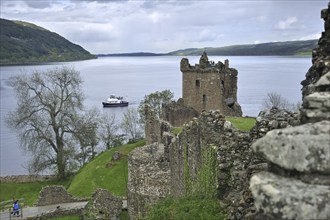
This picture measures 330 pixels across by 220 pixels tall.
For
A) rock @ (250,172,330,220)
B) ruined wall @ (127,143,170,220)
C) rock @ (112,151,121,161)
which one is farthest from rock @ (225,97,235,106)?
rock @ (250,172,330,220)

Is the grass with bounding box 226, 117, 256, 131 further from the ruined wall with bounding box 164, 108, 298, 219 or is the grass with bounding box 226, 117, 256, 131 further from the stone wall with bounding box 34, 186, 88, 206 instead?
the stone wall with bounding box 34, 186, 88, 206

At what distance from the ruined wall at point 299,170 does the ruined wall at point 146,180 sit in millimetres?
16741

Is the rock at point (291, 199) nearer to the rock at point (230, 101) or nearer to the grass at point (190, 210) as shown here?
the grass at point (190, 210)

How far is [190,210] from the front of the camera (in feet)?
38.2

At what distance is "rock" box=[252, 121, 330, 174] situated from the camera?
4.51m

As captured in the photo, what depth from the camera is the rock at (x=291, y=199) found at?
171 inches

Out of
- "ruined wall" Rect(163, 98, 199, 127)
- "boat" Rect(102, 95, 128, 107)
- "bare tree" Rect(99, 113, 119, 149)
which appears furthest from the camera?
"boat" Rect(102, 95, 128, 107)

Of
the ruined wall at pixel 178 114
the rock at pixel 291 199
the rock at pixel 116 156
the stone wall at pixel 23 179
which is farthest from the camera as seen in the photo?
the stone wall at pixel 23 179

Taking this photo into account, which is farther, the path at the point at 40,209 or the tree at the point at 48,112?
the tree at the point at 48,112

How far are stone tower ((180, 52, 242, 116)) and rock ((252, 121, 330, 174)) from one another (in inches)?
1543

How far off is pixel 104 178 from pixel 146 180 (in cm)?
2024

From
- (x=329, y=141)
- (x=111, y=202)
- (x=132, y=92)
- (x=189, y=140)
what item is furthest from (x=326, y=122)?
(x=132, y=92)

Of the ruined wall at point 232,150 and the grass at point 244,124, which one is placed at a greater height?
the ruined wall at point 232,150

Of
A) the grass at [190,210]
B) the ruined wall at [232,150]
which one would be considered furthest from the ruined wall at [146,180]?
the grass at [190,210]
